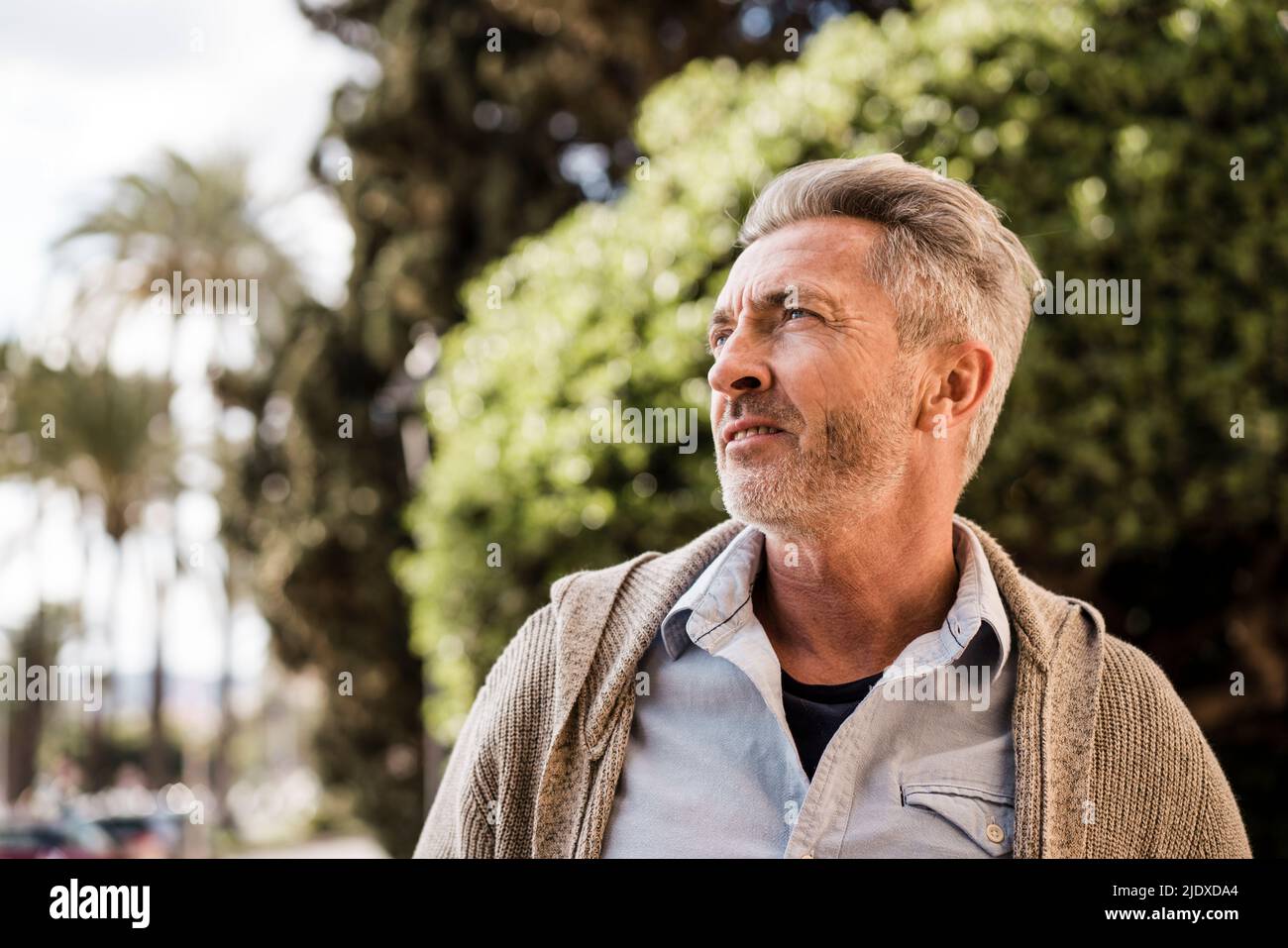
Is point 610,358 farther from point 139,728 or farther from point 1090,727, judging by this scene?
point 139,728

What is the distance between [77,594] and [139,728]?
13981mm

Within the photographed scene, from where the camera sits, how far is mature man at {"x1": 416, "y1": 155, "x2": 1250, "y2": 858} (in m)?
2.02

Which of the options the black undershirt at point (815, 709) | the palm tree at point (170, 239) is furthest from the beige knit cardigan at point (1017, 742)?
the palm tree at point (170, 239)

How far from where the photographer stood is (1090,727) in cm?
203

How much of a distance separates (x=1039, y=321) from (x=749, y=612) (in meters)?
3.97

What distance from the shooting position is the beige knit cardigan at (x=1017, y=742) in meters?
2.01

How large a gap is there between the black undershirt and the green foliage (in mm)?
3361

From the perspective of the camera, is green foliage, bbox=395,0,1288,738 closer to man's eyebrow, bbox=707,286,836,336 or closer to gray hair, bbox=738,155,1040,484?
gray hair, bbox=738,155,1040,484

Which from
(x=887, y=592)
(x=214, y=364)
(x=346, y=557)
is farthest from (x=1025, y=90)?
(x=214, y=364)

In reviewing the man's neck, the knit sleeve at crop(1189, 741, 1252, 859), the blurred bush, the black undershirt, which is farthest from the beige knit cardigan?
the blurred bush

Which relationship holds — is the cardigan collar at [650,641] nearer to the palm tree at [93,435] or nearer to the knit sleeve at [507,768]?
the knit sleeve at [507,768]

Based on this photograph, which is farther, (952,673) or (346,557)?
(346,557)

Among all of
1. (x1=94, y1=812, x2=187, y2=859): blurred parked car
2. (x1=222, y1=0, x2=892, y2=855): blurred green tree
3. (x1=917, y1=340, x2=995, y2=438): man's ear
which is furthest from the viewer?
(x1=94, y1=812, x2=187, y2=859): blurred parked car
